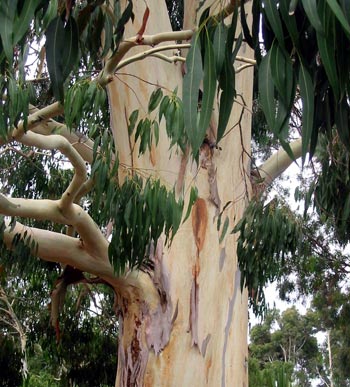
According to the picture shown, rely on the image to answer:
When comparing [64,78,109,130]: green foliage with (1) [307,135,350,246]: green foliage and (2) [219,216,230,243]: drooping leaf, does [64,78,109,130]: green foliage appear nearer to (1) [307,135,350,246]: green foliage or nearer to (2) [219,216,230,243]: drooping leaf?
(2) [219,216,230,243]: drooping leaf

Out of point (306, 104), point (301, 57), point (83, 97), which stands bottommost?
point (306, 104)

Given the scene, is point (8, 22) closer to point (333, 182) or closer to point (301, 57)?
point (301, 57)

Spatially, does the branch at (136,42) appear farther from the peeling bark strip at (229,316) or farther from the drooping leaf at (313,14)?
the peeling bark strip at (229,316)

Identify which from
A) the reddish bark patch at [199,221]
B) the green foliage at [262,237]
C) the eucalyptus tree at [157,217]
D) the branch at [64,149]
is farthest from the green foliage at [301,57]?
the reddish bark patch at [199,221]

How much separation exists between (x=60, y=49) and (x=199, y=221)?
271 centimetres

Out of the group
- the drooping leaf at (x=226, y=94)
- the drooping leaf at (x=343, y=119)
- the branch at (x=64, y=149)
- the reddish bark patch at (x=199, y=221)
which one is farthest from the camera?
the reddish bark patch at (x=199, y=221)

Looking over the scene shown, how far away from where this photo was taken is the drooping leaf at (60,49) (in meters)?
Result: 1.45

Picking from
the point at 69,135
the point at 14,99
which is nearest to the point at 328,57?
the point at 14,99

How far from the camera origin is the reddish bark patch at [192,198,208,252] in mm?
4074

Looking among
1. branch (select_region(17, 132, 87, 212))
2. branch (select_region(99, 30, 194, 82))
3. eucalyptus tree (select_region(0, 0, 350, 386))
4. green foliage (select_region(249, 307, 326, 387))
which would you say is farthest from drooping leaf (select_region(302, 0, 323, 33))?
green foliage (select_region(249, 307, 326, 387))

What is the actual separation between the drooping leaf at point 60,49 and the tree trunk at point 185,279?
2290 millimetres

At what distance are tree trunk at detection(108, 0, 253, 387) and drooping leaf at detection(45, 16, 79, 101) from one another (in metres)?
2.29

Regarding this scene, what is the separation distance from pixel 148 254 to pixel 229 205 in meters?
0.54

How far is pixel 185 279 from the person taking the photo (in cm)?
401
